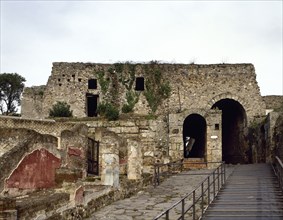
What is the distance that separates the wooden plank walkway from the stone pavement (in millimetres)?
1444

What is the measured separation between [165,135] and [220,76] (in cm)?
668

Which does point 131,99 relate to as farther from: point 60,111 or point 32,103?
point 32,103

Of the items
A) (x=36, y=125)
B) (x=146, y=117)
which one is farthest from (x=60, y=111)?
(x=146, y=117)

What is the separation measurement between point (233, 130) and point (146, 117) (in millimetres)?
8600

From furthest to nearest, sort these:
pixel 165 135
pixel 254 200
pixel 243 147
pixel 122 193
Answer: pixel 243 147
pixel 165 135
pixel 122 193
pixel 254 200

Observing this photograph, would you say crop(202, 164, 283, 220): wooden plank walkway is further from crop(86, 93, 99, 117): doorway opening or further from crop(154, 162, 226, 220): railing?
crop(86, 93, 99, 117): doorway opening

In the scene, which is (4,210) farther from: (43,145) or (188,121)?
(188,121)

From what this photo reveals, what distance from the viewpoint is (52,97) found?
28.1 metres

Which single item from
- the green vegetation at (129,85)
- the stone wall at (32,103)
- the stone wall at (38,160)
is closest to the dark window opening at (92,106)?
the green vegetation at (129,85)

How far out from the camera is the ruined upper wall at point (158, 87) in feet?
92.0

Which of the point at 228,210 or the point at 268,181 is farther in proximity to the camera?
the point at 268,181

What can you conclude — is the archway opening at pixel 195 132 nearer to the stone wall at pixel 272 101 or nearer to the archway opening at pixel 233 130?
the archway opening at pixel 233 130

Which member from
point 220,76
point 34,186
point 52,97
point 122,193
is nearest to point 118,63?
point 52,97

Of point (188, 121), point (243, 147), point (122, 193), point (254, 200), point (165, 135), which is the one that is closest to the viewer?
point (254, 200)
